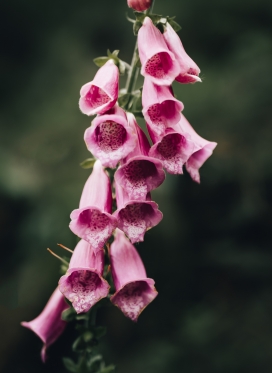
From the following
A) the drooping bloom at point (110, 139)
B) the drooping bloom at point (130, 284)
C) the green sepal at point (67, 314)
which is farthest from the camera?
the green sepal at point (67, 314)

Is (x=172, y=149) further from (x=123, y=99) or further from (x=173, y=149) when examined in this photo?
(x=123, y=99)

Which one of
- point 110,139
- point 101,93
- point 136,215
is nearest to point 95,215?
point 136,215

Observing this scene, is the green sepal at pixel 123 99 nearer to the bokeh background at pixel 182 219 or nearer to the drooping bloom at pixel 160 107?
the drooping bloom at pixel 160 107

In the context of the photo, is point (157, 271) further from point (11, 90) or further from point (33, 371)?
point (11, 90)

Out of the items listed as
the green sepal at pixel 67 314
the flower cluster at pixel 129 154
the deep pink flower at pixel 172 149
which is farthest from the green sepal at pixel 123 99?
the green sepal at pixel 67 314

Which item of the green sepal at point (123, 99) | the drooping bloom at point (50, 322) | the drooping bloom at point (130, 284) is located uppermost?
the green sepal at point (123, 99)

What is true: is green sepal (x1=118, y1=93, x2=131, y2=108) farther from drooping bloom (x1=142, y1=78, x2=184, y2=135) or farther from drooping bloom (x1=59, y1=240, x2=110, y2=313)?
drooping bloom (x1=59, y1=240, x2=110, y2=313)

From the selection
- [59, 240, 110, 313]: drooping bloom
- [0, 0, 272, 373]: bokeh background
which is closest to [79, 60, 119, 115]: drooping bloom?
[59, 240, 110, 313]: drooping bloom
